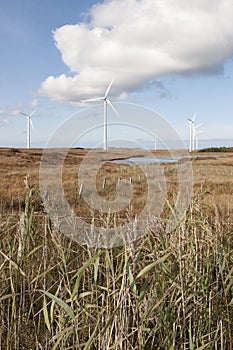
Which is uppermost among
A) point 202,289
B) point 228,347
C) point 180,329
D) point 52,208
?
point 52,208

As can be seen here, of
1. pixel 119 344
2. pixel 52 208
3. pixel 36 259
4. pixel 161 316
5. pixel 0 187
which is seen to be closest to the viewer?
pixel 119 344

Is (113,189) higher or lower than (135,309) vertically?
lower

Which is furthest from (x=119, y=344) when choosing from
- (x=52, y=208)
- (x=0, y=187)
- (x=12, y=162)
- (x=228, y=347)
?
(x=12, y=162)

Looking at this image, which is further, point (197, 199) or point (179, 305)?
point (197, 199)

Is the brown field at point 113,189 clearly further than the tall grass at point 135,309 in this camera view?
Yes

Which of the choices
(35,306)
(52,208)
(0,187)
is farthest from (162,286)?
(0,187)

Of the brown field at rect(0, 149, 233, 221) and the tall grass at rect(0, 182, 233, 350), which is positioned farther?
the brown field at rect(0, 149, 233, 221)

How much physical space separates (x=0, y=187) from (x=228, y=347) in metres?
15.2

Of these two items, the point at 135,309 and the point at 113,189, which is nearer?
the point at 135,309

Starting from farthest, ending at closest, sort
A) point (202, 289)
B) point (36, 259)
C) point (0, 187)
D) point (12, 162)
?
1. point (12, 162)
2. point (0, 187)
3. point (36, 259)
4. point (202, 289)

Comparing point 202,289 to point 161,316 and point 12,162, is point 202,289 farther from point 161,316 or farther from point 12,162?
point 12,162

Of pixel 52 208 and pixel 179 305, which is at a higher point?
pixel 52 208

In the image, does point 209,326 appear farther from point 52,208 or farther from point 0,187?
point 0,187

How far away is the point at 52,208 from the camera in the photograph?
162 inches
